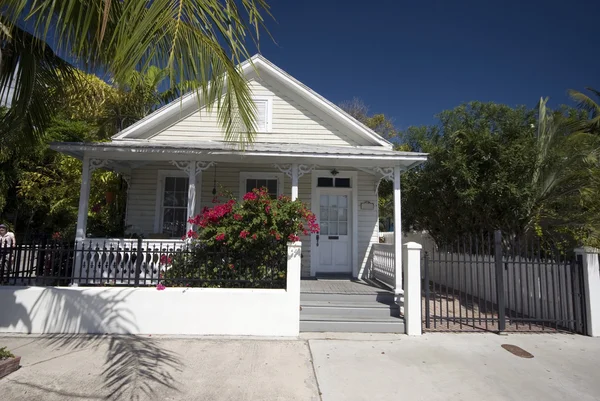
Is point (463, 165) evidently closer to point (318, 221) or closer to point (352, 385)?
point (318, 221)

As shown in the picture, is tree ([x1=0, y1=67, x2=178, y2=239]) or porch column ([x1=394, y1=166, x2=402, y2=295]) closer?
porch column ([x1=394, y1=166, x2=402, y2=295])

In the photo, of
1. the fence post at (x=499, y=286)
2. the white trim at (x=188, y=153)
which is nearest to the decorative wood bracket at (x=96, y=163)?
the white trim at (x=188, y=153)

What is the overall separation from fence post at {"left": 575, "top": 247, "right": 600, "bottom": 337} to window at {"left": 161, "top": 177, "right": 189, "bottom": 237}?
8.94 meters

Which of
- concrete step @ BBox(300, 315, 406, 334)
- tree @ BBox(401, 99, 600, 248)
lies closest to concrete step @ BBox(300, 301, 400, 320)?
concrete step @ BBox(300, 315, 406, 334)

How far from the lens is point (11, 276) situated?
6105mm

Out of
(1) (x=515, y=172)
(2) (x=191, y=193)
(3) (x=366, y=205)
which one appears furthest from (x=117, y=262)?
(1) (x=515, y=172)

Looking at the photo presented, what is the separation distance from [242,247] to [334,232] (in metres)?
3.84

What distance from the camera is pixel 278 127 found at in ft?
32.1

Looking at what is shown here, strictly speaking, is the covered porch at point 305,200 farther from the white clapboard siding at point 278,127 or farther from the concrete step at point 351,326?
the concrete step at point 351,326

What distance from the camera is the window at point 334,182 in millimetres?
9711

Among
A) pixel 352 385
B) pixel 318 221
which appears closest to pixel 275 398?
pixel 352 385

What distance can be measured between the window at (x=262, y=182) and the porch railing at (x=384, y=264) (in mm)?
3140

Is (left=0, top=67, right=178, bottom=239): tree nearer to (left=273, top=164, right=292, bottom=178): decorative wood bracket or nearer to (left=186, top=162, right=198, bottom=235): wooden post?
(left=186, top=162, right=198, bottom=235): wooden post

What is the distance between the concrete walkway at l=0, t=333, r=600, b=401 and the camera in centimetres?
391
